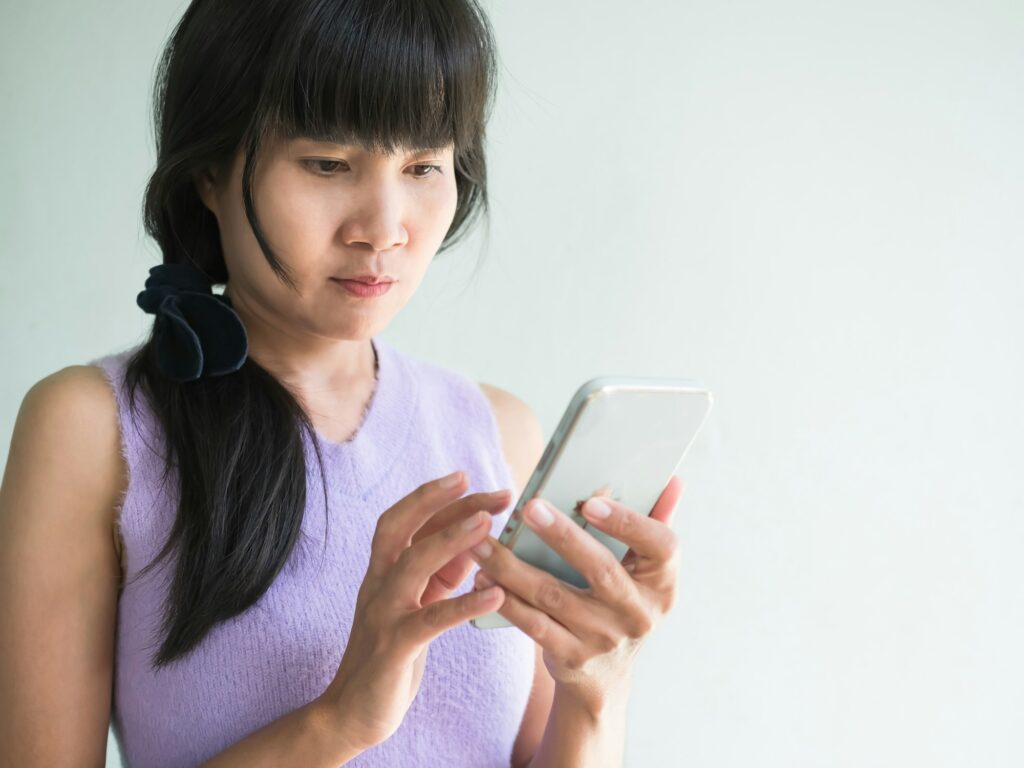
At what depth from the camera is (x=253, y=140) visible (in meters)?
0.94

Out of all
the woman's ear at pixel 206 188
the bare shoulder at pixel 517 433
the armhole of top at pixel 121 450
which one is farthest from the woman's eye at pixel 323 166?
the bare shoulder at pixel 517 433

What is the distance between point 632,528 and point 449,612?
0.47 ft

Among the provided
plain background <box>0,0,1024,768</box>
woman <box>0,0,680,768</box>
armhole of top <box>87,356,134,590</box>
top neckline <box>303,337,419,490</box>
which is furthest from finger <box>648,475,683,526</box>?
plain background <box>0,0,1024,768</box>

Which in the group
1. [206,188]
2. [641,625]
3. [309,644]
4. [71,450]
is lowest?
[309,644]

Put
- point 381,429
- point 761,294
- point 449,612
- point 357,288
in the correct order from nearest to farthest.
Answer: point 449,612
point 357,288
point 381,429
point 761,294

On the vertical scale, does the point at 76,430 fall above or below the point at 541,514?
below

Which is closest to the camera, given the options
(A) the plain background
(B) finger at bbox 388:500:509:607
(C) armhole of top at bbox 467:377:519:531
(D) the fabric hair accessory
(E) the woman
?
(B) finger at bbox 388:500:509:607

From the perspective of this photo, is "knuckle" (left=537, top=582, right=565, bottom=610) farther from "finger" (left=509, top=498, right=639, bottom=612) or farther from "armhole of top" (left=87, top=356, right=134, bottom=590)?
"armhole of top" (left=87, top=356, right=134, bottom=590)

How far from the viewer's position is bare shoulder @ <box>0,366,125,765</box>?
0.93 meters

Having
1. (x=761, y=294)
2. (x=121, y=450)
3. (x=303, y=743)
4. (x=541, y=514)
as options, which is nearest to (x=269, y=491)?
(x=121, y=450)

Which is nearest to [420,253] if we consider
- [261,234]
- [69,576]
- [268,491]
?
[261,234]

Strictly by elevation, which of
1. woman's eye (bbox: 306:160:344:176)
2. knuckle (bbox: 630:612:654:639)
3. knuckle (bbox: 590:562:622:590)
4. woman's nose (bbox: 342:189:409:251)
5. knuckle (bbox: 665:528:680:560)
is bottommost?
knuckle (bbox: 630:612:654:639)

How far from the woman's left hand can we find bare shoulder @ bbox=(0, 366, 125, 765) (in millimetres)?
360

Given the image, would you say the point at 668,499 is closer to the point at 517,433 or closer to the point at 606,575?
the point at 606,575
